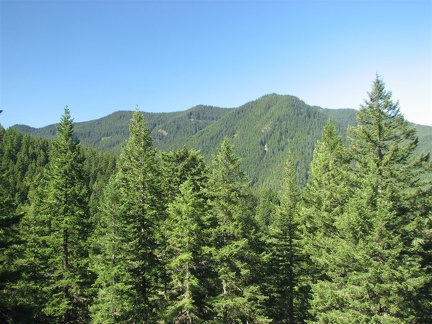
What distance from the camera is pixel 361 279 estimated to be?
56.5 ft

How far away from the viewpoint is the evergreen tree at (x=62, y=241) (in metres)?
22.5

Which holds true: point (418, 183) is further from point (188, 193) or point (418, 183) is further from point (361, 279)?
point (188, 193)

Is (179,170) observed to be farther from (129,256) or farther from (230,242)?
(129,256)

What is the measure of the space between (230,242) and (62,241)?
40.4 ft

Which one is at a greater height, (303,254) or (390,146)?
(390,146)

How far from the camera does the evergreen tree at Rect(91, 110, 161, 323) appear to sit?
20938 mm

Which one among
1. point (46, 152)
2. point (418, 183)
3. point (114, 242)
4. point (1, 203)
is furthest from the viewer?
point (46, 152)

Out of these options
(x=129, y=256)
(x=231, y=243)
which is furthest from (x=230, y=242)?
(x=129, y=256)

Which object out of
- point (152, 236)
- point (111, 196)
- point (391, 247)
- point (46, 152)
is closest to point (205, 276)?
point (152, 236)

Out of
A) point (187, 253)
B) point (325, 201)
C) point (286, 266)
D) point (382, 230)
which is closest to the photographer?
point (382, 230)

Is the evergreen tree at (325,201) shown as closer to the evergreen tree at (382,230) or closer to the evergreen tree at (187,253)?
the evergreen tree at (382,230)

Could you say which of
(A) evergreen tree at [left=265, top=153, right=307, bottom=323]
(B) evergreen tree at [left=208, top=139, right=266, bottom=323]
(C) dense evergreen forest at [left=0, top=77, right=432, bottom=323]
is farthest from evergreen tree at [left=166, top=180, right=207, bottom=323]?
(A) evergreen tree at [left=265, top=153, right=307, bottom=323]

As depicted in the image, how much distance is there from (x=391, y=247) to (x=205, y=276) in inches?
497

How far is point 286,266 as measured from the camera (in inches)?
Answer: 1139
